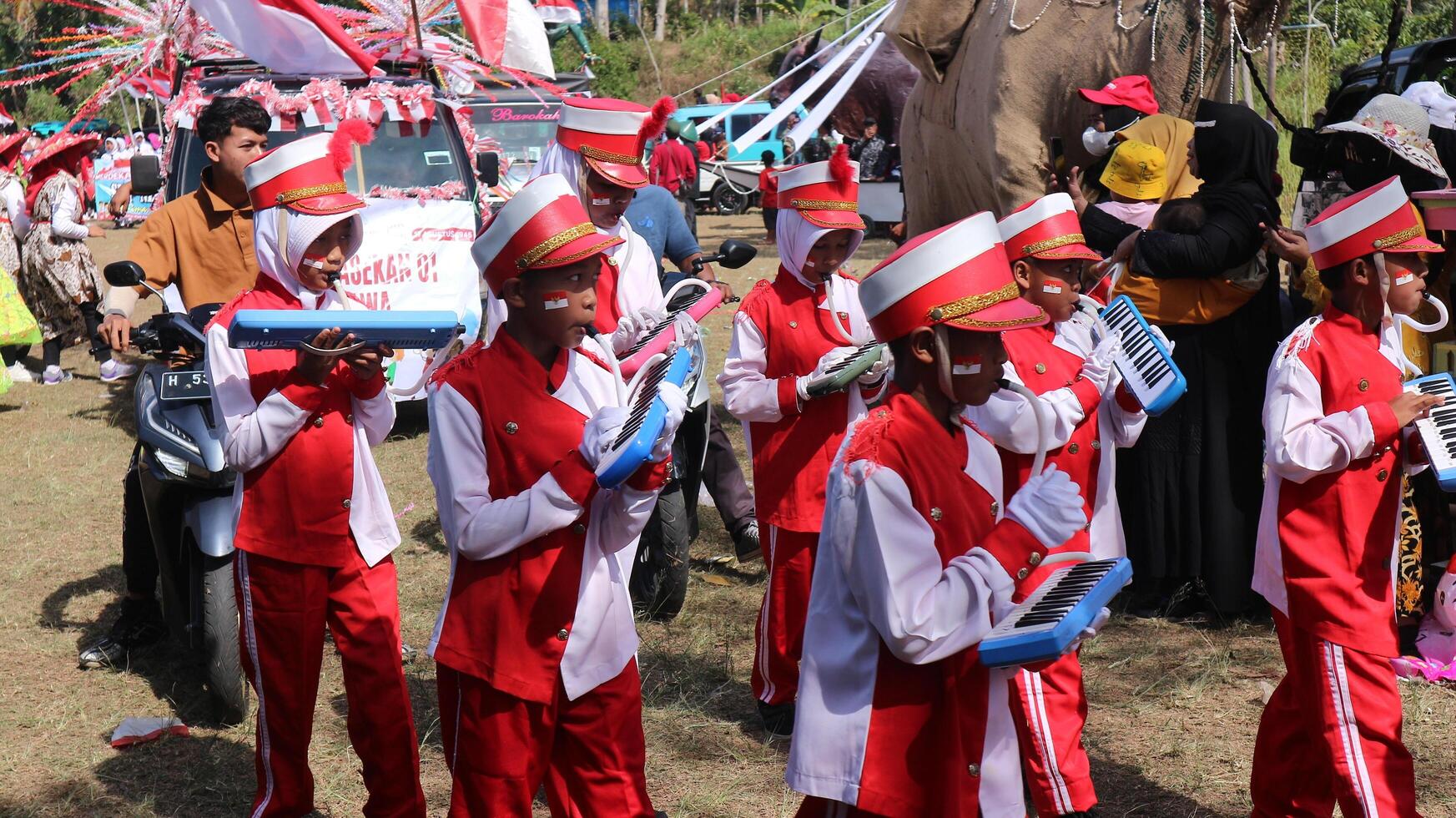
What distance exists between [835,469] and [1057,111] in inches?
224

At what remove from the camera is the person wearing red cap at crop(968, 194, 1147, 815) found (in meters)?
4.04

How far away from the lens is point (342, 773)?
4.79 meters

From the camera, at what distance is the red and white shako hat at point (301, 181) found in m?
3.91

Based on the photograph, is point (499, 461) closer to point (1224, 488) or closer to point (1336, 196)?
point (1224, 488)

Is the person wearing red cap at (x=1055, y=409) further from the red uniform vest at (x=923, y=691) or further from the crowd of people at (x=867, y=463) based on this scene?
the red uniform vest at (x=923, y=691)

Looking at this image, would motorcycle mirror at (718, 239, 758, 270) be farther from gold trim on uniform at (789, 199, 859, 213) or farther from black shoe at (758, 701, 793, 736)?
black shoe at (758, 701, 793, 736)

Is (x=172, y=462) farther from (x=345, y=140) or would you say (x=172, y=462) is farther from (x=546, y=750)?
(x=546, y=750)

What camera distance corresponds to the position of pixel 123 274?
4.60 meters

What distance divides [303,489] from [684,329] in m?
1.14

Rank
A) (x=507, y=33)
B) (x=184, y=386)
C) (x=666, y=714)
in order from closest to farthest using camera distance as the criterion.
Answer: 1. (x=184, y=386)
2. (x=666, y=714)
3. (x=507, y=33)

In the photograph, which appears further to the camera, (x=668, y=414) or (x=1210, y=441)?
(x=1210, y=441)

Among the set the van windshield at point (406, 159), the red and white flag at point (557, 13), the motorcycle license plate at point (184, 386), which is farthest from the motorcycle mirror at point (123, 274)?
the red and white flag at point (557, 13)

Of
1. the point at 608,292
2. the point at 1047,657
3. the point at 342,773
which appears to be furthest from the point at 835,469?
the point at 342,773

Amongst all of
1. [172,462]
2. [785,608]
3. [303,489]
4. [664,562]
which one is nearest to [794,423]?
[785,608]
